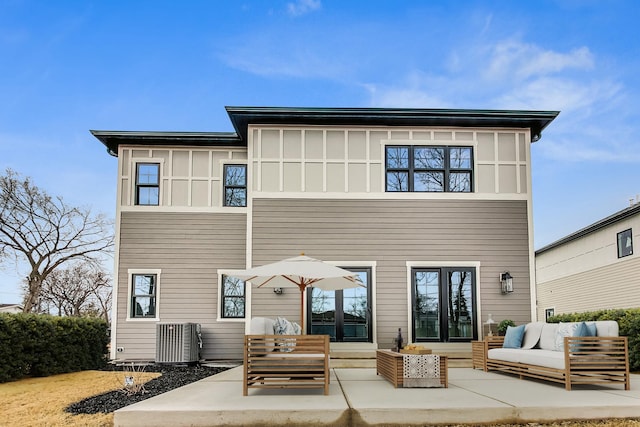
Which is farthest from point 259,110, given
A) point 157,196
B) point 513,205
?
point 513,205

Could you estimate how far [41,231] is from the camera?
18.7m

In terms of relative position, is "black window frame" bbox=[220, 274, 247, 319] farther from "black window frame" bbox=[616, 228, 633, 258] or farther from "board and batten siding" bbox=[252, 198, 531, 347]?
"black window frame" bbox=[616, 228, 633, 258]

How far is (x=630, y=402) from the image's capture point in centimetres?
531

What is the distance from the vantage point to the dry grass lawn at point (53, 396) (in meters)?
5.45

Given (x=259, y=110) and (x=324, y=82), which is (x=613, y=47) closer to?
(x=324, y=82)

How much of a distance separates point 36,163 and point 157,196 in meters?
8.35

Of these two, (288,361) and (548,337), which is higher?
(548,337)

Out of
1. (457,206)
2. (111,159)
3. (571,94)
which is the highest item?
(571,94)

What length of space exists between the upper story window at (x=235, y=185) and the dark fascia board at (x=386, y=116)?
1.42 m

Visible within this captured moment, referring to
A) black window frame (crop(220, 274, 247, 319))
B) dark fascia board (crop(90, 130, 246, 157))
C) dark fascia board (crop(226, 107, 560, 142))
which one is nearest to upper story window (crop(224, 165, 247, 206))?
dark fascia board (crop(90, 130, 246, 157))

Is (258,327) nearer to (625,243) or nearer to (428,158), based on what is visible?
(428,158)

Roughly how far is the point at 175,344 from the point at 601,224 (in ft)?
42.7

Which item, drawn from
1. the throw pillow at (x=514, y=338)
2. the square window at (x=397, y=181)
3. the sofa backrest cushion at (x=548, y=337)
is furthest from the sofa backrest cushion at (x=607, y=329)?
the square window at (x=397, y=181)

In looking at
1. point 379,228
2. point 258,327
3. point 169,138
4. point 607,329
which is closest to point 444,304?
point 379,228
